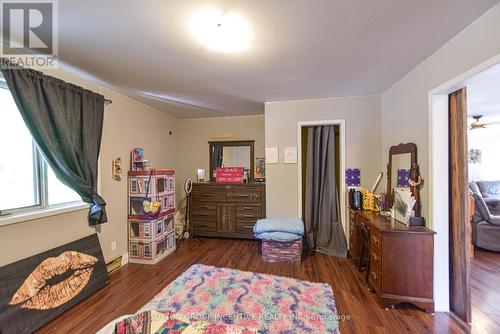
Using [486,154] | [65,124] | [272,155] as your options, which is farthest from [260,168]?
[486,154]

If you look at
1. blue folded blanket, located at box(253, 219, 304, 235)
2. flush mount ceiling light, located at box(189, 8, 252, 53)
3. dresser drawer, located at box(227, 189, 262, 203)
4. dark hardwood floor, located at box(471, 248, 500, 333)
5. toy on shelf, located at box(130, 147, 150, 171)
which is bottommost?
dark hardwood floor, located at box(471, 248, 500, 333)

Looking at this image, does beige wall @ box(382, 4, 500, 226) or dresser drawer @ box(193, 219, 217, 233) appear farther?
dresser drawer @ box(193, 219, 217, 233)

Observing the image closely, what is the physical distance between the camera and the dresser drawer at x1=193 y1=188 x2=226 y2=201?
3.88 m

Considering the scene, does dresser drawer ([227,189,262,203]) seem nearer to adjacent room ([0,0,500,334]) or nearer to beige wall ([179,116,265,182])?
adjacent room ([0,0,500,334])

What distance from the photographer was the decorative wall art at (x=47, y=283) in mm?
1613

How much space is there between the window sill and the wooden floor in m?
0.93

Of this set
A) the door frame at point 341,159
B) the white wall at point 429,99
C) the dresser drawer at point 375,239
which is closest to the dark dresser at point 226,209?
the door frame at point 341,159

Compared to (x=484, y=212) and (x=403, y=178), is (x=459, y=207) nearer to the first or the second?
(x=403, y=178)

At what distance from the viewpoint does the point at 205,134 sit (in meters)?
4.42

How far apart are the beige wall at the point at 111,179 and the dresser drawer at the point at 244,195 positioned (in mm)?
1387

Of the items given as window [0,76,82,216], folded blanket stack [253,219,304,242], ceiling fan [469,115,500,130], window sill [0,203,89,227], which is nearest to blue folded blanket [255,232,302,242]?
folded blanket stack [253,219,304,242]

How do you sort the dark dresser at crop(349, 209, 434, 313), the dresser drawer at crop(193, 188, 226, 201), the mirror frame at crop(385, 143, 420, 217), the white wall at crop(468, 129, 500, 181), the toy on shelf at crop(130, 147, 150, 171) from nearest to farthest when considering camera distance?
1. the dark dresser at crop(349, 209, 434, 313)
2. the mirror frame at crop(385, 143, 420, 217)
3. the toy on shelf at crop(130, 147, 150, 171)
4. the dresser drawer at crop(193, 188, 226, 201)
5. the white wall at crop(468, 129, 500, 181)

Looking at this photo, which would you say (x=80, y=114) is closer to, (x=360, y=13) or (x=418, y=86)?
(x=360, y=13)

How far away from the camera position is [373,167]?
3.10m
